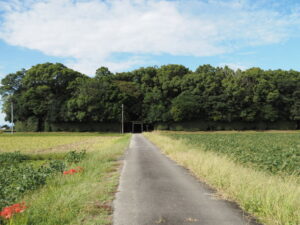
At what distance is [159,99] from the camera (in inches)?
2783

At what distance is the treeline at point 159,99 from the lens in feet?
212

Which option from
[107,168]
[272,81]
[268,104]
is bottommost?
[107,168]

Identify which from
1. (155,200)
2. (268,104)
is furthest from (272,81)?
(155,200)

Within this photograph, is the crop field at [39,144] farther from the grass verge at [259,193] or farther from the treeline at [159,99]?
the treeline at [159,99]

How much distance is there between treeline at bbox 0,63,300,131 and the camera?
64.6 metres

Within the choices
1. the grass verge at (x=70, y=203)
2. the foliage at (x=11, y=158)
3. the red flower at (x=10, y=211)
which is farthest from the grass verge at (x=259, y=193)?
the foliage at (x=11, y=158)

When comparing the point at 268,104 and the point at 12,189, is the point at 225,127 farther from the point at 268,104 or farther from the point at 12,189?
the point at 12,189

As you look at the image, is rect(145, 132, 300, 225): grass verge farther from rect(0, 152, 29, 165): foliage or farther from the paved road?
rect(0, 152, 29, 165): foliage

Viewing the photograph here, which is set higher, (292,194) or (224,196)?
(292,194)

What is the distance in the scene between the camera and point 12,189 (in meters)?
7.59

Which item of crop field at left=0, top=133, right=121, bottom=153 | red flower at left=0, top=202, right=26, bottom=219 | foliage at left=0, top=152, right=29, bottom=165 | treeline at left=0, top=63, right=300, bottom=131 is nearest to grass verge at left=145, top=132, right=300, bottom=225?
red flower at left=0, top=202, right=26, bottom=219

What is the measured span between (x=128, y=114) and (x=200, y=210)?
63879mm

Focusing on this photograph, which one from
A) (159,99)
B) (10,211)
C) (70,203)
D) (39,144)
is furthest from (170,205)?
(159,99)

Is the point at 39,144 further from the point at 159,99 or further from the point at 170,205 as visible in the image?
the point at 159,99
